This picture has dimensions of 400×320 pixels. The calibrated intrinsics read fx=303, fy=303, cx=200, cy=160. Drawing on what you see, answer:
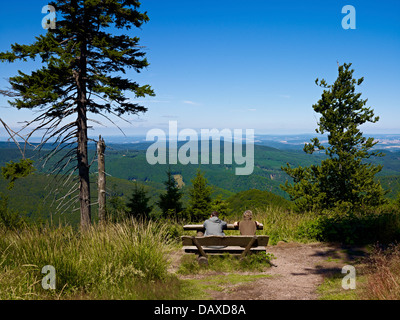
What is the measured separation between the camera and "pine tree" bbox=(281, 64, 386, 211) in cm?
1931

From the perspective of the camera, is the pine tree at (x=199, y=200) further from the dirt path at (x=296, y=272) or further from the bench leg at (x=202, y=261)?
the bench leg at (x=202, y=261)

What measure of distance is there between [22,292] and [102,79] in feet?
27.8

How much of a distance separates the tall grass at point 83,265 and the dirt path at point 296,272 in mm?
1291

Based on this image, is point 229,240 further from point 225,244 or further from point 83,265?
point 83,265

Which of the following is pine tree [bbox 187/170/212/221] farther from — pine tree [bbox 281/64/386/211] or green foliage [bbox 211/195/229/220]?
pine tree [bbox 281/64/386/211]

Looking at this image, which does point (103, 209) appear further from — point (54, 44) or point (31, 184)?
point (31, 184)

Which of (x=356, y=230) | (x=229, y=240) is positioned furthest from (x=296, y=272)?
(x=356, y=230)

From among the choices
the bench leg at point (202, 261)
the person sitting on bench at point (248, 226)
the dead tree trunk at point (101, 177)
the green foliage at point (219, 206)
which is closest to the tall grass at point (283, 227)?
the person sitting on bench at point (248, 226)

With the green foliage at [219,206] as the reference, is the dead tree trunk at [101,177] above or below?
above

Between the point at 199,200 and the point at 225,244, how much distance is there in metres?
20.5

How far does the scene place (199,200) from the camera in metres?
27.2

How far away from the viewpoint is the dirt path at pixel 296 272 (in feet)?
15.8
